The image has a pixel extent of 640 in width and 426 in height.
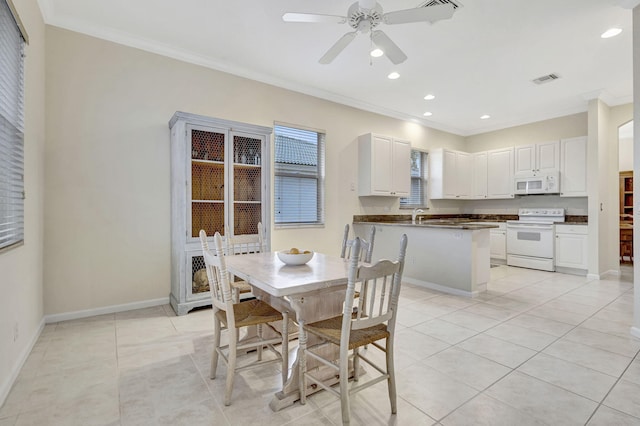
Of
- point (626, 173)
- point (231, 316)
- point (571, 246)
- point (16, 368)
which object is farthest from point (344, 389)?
point (626, 173)

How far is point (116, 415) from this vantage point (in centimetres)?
173

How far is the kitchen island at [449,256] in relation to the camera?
13.2ft

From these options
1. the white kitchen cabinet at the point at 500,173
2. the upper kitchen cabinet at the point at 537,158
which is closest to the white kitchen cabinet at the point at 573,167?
the upper kitchen cabinet at the point at 537,158

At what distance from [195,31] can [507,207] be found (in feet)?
21.7

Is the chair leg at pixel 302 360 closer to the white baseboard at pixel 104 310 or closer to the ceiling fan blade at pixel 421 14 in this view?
the ceiling fan blade at pixel 421 14

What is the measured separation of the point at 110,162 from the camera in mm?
3291

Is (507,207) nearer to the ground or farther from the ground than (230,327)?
farther from the ground

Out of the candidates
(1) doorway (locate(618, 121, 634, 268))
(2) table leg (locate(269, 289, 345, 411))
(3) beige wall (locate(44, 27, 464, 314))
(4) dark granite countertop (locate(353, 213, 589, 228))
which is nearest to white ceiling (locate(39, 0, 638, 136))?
(3) beige wall (locate(44, 27, 464, 314))

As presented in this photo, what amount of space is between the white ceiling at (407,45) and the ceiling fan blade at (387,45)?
0.42m

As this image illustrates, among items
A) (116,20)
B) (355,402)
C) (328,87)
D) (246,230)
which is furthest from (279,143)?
(355,402)

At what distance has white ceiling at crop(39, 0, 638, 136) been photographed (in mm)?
2883

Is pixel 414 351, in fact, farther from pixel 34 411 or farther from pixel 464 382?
pixel 34 411

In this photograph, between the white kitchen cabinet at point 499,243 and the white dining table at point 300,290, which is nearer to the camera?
the white dining table at point 300,290

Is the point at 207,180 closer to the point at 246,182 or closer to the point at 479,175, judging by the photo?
the point at 246,182
